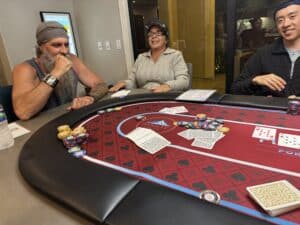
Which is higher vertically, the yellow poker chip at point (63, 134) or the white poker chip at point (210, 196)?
the yellow poker chip at point (63, 134)

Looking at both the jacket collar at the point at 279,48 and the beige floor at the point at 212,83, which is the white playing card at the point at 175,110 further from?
the beige floor at the point at 212,83

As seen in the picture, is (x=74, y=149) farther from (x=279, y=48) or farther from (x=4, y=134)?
(x=279, y=48)

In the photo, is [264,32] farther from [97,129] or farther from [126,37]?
[97,129]

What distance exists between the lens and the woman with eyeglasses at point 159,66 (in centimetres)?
219

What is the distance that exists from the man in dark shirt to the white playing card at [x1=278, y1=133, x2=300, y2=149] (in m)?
0.67

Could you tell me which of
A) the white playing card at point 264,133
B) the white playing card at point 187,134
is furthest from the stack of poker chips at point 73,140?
the white playing card at point 264,133

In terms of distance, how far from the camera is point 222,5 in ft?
9.67

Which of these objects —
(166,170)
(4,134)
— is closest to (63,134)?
(4,134)

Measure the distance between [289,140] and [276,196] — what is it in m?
0.38

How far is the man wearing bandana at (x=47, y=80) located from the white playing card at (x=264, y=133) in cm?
105

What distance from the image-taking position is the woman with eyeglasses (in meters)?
2.19

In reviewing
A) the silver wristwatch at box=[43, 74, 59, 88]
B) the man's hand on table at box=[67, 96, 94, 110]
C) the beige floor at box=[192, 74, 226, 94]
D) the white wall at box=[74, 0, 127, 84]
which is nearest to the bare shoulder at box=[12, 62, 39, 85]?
the silver wristwatch at box=[43, 74, 59, 88]

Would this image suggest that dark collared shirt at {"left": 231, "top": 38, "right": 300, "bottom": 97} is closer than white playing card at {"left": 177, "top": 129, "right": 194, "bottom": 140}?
No

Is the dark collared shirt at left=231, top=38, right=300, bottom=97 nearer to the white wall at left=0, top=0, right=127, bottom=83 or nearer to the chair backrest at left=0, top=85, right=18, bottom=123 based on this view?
the chair backrest at left=0, top=85, right=18, bottom=123
